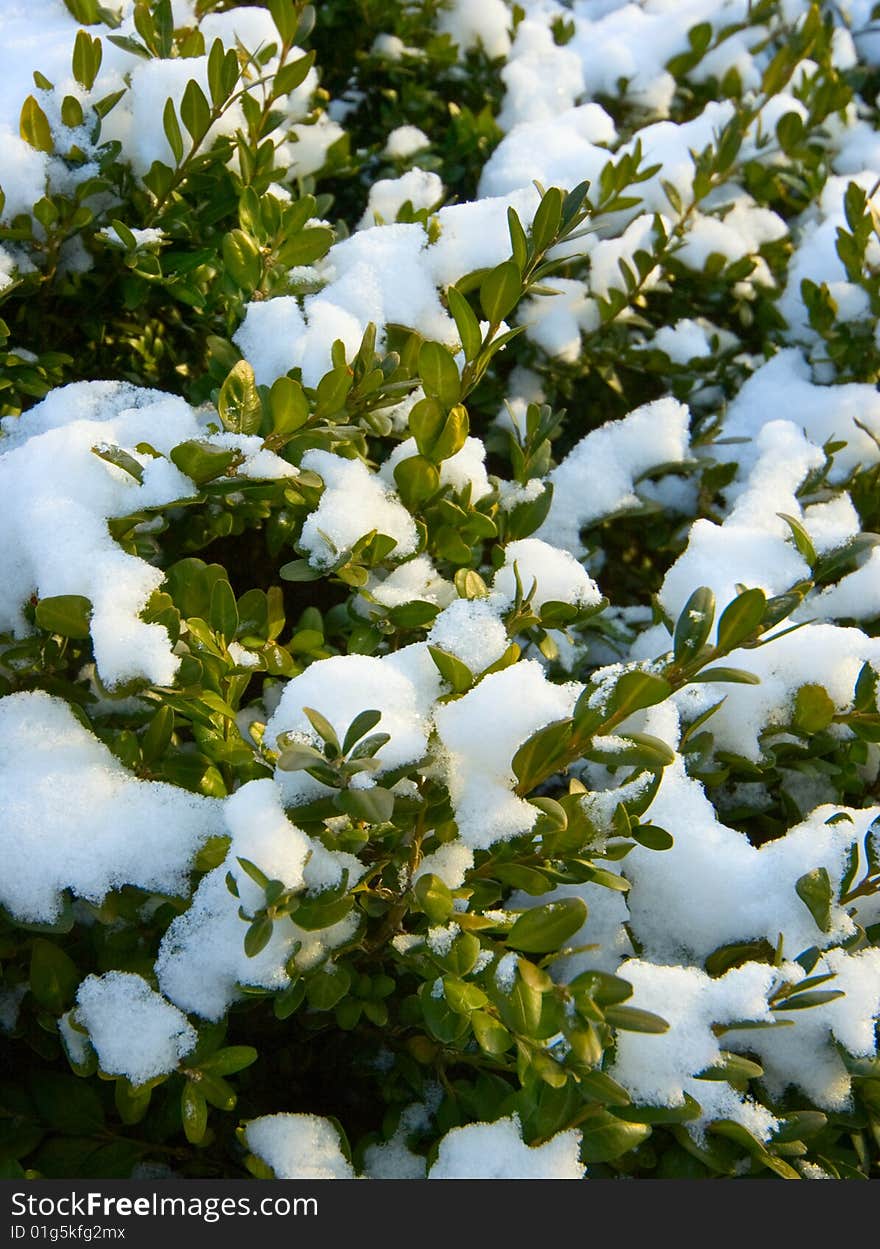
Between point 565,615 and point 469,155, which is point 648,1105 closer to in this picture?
point 565,615

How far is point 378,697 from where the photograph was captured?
37.7 inches

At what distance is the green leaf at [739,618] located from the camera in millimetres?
906

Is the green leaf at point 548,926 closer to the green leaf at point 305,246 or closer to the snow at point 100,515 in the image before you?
the snow at point 100,515

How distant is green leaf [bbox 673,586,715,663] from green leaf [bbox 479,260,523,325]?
0.35m

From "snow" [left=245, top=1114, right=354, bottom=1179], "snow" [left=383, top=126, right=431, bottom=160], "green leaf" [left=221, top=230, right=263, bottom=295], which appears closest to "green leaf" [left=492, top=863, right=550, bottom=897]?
"snow" [left=245, top=1114, right=354, bottom=1179]

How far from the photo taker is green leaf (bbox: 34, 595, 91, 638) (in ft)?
3.18

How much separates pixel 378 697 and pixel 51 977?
403 mm

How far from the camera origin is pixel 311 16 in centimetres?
138

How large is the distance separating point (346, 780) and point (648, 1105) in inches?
15.0

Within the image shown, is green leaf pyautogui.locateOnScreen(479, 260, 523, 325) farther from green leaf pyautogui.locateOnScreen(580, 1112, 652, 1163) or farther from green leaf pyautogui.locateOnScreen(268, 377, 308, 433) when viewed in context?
green leaf pyautogui.locateOnScreen(580, 1112, 652, 1163)

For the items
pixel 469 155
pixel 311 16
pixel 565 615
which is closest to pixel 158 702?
pixel 565 615

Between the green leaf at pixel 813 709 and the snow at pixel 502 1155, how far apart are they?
50cm

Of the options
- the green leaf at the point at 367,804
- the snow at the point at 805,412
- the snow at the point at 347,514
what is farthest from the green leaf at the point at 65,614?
the snow at the point at 805,412

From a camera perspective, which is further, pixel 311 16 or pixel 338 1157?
pixel 311 16
